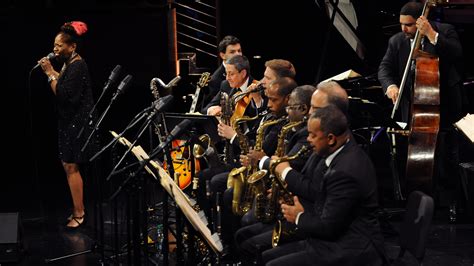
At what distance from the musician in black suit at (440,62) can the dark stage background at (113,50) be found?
281 centimetres

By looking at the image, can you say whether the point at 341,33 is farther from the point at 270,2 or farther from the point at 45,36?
the point at 45,36

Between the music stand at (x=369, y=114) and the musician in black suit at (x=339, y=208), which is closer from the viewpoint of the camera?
the musician in black suit at (x=339, y=208)

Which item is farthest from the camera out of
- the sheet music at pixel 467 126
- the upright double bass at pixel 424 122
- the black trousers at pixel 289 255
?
the upright double bass at pixel 424 122

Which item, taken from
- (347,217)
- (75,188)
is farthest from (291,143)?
(75,188)

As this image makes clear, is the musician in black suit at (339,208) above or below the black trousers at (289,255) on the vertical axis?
above

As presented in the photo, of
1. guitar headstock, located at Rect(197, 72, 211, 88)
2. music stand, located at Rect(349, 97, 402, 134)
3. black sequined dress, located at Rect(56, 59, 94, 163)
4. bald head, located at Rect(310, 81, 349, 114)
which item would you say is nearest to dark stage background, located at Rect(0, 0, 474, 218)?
guitar headstock, located at Rect(197, 72, 211, 88)

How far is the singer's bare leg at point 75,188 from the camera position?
771cm

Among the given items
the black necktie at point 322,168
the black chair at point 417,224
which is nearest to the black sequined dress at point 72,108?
the black necktie at point 322,168

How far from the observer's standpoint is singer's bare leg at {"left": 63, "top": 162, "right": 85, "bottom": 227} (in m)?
7.71

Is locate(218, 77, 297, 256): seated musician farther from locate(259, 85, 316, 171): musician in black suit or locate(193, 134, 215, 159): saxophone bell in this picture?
locate(193, 134, 215, 159): saxophone bell

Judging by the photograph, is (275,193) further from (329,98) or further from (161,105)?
(161,105)

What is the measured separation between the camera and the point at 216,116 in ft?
22.0

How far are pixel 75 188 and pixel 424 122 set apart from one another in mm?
3261

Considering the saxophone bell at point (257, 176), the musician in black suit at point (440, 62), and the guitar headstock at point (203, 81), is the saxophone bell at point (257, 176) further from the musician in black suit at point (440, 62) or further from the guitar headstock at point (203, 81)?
the guitar headstock at point (203, 81)
